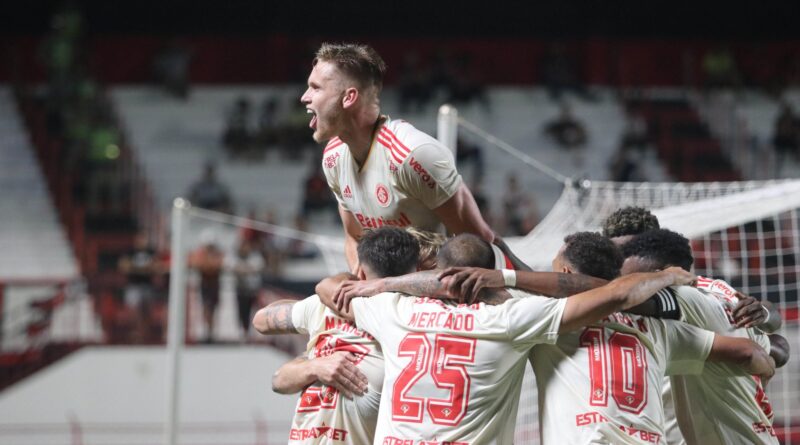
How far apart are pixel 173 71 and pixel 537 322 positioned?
17.6m

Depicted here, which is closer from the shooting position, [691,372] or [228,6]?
[691,372]

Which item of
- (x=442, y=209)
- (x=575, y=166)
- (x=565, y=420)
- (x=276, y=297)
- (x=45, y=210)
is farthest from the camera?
(x=575, y=166)

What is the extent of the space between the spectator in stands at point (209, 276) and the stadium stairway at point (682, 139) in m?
8.43

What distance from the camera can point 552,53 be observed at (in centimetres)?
2123

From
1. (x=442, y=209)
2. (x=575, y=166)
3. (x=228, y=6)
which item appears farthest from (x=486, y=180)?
(x=442, y=209)

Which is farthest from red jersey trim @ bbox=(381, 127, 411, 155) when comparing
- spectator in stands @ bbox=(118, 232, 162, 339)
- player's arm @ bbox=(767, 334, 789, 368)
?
spectator in stands @ bbox=(118, 232, 162, 339)

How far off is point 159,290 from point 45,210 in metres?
4.86

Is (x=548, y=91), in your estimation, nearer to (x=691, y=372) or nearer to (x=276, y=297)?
(x=276, y=297)

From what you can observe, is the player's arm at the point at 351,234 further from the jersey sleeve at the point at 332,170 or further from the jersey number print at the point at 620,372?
the jersey number print at the point at 620,372

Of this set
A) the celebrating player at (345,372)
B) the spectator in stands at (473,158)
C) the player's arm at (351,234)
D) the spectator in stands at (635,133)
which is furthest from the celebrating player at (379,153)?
the spectator in stands at (635,133)

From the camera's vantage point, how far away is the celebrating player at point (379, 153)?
488cm

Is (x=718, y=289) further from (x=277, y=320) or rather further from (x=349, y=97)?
(x=277, y=320)

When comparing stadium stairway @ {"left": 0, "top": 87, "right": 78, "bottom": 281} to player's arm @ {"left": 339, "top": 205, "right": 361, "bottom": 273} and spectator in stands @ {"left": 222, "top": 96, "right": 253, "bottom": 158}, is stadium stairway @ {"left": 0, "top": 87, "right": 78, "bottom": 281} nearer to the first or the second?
spectator in stands @ {"left": 222, "top": 96, "right": 253, "bottom": 158}

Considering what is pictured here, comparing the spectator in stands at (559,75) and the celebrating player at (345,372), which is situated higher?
the spectator in stands at (559,75)
